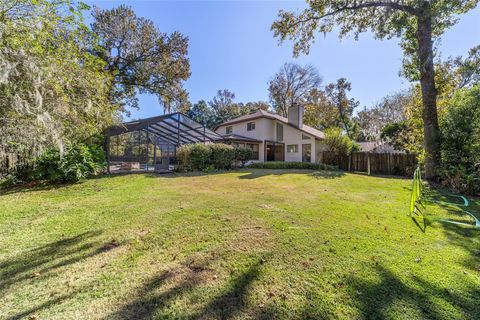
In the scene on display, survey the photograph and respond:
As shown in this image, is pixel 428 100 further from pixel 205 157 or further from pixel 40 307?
pixel 40 307

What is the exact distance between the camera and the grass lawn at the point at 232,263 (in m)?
2.27

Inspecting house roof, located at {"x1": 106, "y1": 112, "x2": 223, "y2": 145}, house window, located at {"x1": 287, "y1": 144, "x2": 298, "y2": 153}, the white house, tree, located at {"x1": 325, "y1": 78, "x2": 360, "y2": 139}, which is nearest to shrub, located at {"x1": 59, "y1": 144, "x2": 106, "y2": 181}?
house roof, located at {"x1": 106, "y1": 112, "x2": 223, "y2": 145}

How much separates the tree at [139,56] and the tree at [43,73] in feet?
32.2

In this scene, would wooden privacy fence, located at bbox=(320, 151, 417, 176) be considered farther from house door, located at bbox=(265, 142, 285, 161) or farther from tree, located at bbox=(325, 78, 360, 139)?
tree, located at bbox=(325, 78, 360, 139)

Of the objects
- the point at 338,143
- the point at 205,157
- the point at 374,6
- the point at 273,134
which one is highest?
the point at 374,6

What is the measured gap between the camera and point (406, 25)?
11.4m

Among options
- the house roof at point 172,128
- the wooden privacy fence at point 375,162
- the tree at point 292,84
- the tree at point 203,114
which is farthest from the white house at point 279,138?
the tree at point 203,114

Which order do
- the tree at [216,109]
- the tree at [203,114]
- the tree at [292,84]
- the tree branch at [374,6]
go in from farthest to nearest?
the tree at [203,114] < the tree at [216,109] < the tree at [292,84] < the tree branch at [374,6]

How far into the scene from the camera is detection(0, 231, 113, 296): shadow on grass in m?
2.81

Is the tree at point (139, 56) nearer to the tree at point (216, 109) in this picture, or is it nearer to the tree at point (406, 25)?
the tree at point (406, 25)

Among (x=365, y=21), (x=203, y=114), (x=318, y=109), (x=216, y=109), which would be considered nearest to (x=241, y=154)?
(x=365, y=21)

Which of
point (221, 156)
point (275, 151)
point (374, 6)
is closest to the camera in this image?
point (374, 6)

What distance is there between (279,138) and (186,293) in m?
21.7

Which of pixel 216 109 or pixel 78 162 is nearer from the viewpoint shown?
pixel 78 162
